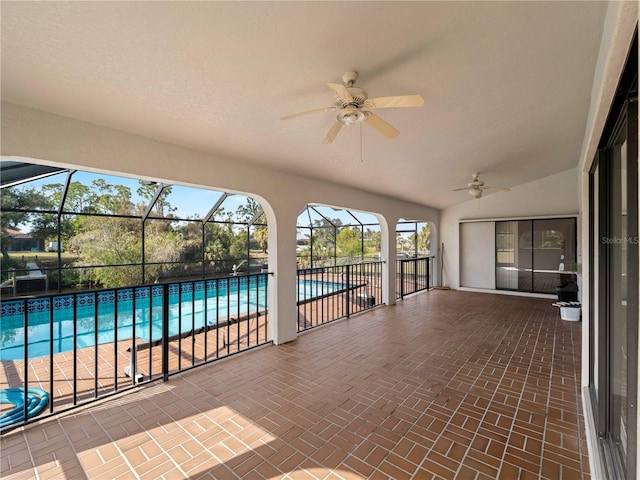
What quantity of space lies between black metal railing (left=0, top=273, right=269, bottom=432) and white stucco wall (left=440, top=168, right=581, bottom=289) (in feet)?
18.5

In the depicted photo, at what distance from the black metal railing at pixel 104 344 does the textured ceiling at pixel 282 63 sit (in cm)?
149

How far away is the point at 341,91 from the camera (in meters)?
1.90

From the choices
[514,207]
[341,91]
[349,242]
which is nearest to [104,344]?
[341,91]

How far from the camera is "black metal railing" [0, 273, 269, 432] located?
8.41ft

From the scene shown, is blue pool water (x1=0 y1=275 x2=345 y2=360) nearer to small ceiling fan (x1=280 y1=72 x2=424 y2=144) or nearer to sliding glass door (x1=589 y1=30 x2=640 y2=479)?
small ceiling fan (x1=280 y1=72 x2=424 y2=144)

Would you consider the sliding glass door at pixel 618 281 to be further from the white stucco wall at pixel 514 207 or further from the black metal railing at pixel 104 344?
A: the white stucco wall at pixel 514 207

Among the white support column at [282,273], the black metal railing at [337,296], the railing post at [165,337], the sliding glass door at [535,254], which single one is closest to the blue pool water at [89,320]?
the black metal railing at [337,296]

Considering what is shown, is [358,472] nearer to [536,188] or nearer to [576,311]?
[576,311]

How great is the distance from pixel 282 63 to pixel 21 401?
3.93 m

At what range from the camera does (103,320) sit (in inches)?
295

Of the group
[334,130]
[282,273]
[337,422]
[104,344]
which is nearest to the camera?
[337,422]

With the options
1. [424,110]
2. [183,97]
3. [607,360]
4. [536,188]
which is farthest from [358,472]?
[536,188]

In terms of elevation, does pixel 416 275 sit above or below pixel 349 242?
below

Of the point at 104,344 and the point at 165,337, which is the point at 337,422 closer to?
the point at 165,337
